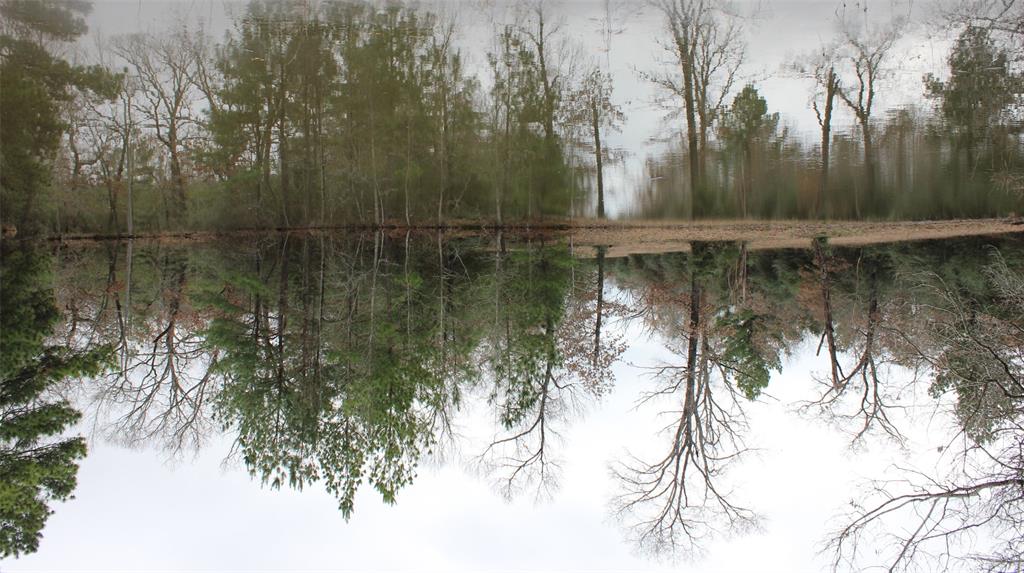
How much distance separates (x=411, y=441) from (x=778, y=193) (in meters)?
17.1

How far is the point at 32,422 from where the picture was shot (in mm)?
9836

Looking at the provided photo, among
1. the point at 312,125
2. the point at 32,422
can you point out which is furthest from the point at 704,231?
the point at 32,422

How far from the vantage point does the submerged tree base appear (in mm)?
17703

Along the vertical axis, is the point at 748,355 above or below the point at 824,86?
below

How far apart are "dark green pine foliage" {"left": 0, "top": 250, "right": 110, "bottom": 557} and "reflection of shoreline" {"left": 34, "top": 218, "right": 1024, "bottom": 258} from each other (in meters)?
12.6

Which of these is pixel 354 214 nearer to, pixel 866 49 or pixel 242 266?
pixel 242 266

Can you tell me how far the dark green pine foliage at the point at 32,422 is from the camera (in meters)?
8.77

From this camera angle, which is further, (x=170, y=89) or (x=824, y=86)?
(x=170, y=89)

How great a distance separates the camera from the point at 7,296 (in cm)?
1360

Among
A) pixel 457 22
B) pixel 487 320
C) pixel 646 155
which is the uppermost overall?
pixel 457 22

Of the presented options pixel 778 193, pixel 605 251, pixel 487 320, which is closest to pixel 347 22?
pixel 605 251

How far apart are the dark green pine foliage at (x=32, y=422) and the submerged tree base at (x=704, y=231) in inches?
511

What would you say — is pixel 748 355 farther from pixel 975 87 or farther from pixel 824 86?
pixel 975 87

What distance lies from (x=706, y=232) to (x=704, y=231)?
7.7 inches
